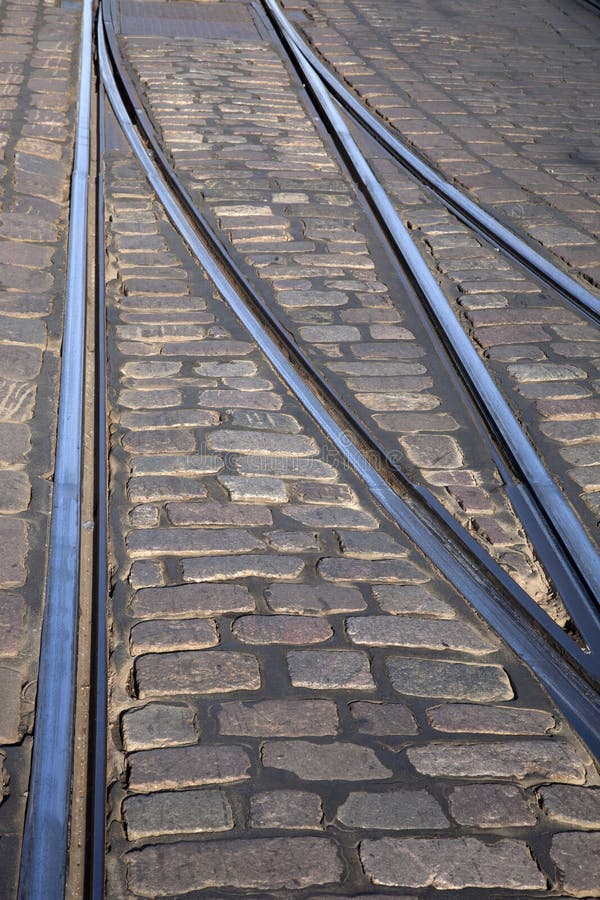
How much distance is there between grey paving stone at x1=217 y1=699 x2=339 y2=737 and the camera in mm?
2268

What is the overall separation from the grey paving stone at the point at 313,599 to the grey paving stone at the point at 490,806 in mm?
653

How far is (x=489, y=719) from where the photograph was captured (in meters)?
2.35

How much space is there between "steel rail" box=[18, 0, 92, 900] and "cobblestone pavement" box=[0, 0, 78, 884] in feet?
0.11

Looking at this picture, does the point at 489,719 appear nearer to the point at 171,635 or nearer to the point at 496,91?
the point at 171,635

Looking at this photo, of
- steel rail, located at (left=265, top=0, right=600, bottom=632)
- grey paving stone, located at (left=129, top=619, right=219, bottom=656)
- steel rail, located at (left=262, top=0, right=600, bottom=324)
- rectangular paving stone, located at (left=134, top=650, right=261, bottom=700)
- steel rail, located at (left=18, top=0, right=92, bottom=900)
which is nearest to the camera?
steel rail, located at (left=18, top=0, right=92, bottom=900)

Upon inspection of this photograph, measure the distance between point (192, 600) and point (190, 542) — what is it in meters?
0.26

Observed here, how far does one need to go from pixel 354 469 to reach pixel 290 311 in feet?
4.03

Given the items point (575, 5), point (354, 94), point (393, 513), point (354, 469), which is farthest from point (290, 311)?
point (575, 5)

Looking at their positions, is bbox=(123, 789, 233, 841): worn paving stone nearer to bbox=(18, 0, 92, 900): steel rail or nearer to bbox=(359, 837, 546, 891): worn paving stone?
bbox=(18, 0, 92, 900): steel rail

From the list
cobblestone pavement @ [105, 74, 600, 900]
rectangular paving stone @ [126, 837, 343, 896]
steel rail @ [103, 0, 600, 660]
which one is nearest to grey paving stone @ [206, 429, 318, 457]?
cobblestone pavement @ [105, 74, 600, 900]

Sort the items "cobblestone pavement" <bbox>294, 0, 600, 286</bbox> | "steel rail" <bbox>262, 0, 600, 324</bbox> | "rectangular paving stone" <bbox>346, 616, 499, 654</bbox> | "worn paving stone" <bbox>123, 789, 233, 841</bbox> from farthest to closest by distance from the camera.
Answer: "cobblestone pavement" <bbox>294, 0, 600, 286</bbox>, "steel rail" <bbox>262, 0, 600, 324</bbox>, "rectangular paving stone" <bbox>346, 616, 499, 654</bbox>, "worn paving stone" <bbox>123, 789, 233, 841</bbox>

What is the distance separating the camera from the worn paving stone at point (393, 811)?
2049mm

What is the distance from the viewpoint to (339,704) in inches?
93.0

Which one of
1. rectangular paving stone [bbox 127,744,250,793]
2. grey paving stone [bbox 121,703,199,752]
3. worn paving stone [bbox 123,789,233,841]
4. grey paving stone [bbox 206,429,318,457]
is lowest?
worn paving stone [bbox 123,789,233,841]
